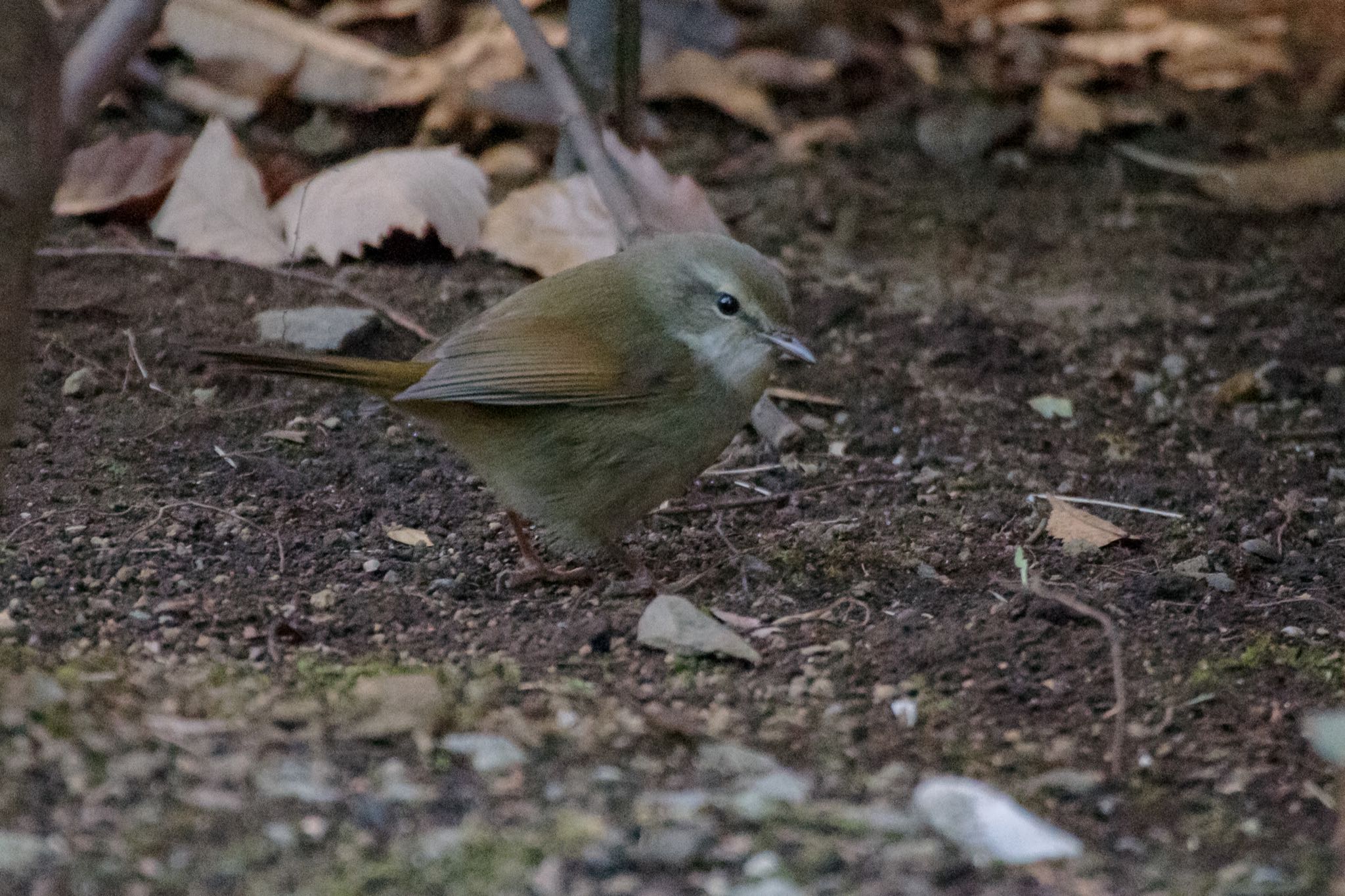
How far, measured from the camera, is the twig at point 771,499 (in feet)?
13.9

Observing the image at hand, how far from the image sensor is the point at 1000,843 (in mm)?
2537

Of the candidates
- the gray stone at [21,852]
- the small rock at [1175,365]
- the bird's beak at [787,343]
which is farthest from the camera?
the small rock at [1175,365]

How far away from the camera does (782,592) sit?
374cm

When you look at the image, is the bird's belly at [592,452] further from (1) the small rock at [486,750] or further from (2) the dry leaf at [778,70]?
(2) the dry leaf at [778,70]

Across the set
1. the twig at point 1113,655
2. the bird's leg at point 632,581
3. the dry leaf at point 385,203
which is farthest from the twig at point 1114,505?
the dry leaf at point 385,203

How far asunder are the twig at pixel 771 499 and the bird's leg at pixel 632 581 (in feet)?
0.95

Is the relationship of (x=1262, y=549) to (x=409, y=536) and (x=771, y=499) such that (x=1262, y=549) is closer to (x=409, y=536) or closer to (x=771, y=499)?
(x=771, y=499)

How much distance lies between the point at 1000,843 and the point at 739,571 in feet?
4.70

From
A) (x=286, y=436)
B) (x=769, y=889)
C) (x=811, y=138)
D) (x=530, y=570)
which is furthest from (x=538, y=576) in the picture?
(x=811, y=138)

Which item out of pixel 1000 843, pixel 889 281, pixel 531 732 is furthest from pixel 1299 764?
pixel 889 281

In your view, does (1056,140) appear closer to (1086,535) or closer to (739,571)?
(1086,535)

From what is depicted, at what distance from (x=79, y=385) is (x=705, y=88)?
313 centimetres

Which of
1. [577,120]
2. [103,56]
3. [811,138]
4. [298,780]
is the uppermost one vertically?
[103,56]

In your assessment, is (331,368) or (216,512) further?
(216,512)
